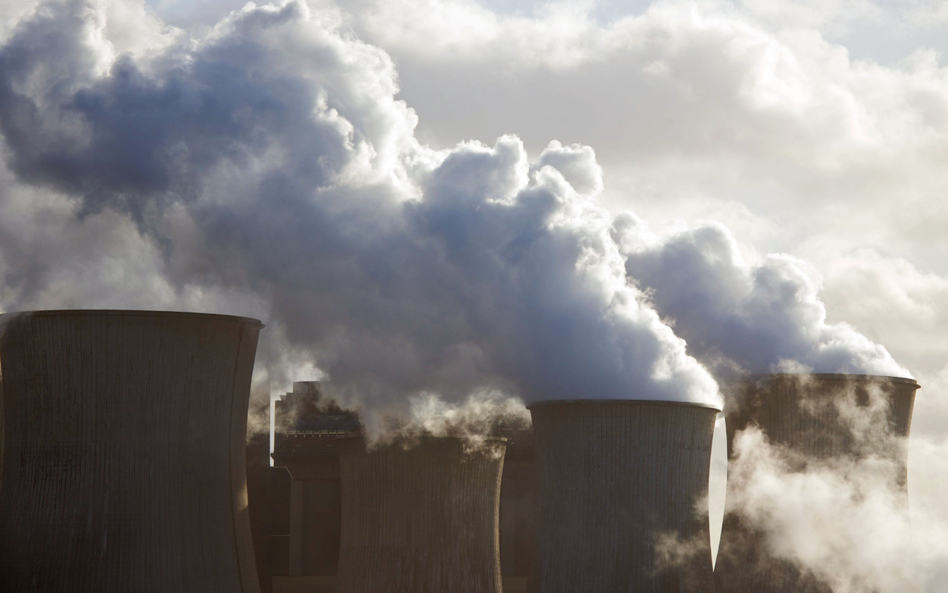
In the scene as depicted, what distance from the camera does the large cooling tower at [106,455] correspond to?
15.0m

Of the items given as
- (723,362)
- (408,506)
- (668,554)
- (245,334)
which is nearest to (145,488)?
(245,334)

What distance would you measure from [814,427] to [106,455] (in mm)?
10584

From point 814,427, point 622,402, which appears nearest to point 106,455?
point 622,402

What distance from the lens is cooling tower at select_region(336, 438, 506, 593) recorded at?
17828 mm

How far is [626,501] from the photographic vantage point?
54.9 feet

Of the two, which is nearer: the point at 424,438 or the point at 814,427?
the point at 424,438

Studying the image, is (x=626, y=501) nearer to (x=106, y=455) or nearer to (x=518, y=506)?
(x=106, y=455)

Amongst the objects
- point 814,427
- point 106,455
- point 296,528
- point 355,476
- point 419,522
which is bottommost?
point 419,522

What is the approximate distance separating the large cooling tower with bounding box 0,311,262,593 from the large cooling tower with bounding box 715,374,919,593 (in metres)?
8.25

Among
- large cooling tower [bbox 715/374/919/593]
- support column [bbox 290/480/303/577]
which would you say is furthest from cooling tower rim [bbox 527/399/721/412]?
support column [bbox 290/480/303/577]

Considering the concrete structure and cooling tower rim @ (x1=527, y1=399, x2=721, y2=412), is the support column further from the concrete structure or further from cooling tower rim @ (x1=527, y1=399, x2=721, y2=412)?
cooling tower rim @ (x1=527, y1=399, x2=721, y2=412)

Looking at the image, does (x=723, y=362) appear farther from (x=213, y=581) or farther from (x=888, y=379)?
(x=213, y=581)

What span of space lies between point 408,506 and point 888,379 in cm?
762

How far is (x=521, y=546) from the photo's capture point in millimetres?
24359
